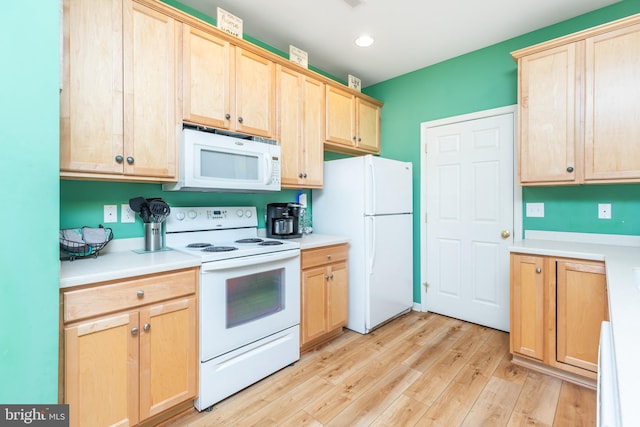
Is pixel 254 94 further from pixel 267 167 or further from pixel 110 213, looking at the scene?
pixel 110 213

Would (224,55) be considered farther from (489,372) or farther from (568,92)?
(489,372)

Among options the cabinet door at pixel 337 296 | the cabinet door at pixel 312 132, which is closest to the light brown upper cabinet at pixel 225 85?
the cabinet door at pixel 312 132

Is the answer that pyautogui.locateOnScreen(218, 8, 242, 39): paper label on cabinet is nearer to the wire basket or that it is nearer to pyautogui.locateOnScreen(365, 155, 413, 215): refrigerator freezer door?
pyautogui.locateOnScreen(365, 155, 413, 215): refrigerator freezer door

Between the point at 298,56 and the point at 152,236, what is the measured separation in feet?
6.37

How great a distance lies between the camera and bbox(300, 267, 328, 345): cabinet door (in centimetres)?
238

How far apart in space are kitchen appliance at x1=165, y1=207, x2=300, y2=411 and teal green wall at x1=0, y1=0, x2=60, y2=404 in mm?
681

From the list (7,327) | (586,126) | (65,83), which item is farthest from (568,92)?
(7,327)

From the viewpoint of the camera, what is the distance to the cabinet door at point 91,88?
5.11ft

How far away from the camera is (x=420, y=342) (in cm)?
265

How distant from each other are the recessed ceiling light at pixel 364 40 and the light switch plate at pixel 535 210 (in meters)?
2.03

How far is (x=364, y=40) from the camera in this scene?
8.96 ft

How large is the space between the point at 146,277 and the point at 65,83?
107cm

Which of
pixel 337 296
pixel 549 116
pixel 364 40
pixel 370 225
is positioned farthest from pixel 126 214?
pixel 549 116

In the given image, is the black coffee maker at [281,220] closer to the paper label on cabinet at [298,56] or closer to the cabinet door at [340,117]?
the cabinet door at [340,117]
